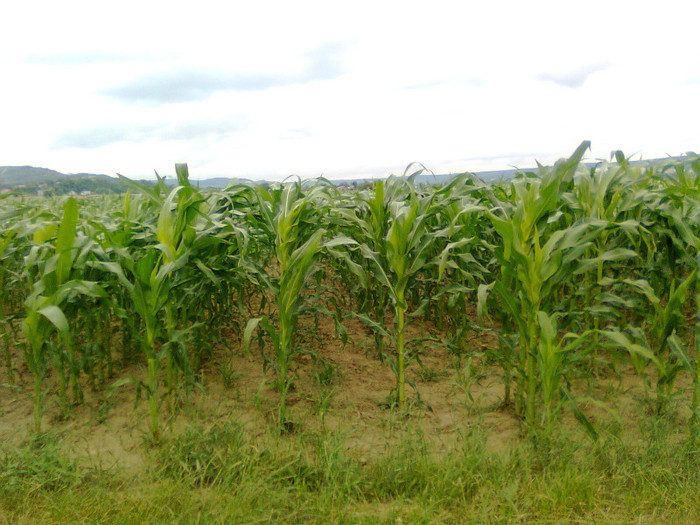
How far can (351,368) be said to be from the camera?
3729mm

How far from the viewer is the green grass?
2.20 m

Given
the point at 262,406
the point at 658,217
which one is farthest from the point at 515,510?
the point at 658,217

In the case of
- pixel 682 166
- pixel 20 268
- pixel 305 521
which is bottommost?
pixel 305 521

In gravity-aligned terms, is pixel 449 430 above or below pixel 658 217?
below

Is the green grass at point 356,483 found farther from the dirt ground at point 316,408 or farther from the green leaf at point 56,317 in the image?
the green leaf at point 56,317

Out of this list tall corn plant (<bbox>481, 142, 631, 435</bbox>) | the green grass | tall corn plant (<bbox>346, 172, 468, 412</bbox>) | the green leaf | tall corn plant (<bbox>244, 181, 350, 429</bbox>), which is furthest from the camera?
tall corn plant (<bbox>346, 172, 468, 412</bbox>)

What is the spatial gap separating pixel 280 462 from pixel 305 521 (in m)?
0.38

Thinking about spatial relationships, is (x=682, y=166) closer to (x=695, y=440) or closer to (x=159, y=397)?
(x=695, y=440)

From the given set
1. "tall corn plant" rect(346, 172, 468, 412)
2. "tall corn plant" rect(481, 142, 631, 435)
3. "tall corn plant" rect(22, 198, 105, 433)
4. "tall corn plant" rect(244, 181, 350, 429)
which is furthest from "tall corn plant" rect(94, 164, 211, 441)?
"tall corn plant" rect(481, 142, 631, 435)

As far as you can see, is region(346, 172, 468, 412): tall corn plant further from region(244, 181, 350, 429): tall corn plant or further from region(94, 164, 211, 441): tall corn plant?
region(94, 164, 211, 441): tall corn plant

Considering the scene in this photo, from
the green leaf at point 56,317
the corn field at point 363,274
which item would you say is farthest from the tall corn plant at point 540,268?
the green leaf at point 56,317

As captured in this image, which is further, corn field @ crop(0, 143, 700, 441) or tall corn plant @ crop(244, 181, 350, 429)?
tall corn plant @ crop(244, 181, 350, 429)

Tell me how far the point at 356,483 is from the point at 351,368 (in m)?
1.37

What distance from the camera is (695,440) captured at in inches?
103
